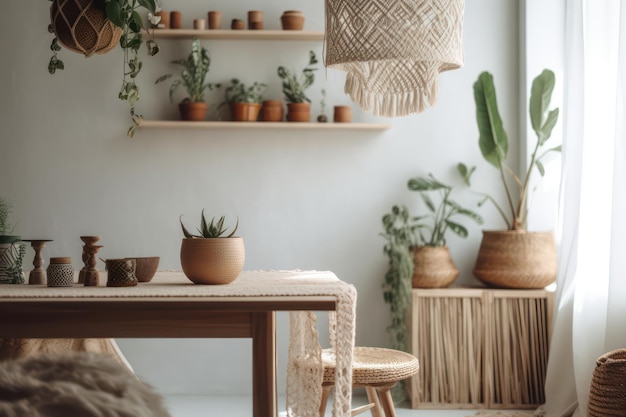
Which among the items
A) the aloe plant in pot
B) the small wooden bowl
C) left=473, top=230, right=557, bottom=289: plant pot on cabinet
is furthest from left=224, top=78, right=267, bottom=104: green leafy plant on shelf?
the small wooden bowl

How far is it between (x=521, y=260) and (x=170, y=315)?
2280 mm

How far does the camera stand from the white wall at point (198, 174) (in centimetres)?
416

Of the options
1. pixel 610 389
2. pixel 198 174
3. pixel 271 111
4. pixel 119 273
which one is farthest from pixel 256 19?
pixel 610 389

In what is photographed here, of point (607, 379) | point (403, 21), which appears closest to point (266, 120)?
point (403, 21)

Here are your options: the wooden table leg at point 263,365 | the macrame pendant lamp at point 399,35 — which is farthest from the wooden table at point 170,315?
the macrame pendant lamp at point 399,35

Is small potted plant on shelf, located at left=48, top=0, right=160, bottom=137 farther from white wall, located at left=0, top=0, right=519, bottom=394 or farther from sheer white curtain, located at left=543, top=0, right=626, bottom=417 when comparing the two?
sheer white curtain, located at left=543, top=0, right=626, bottom=417

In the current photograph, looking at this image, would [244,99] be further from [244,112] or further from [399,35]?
[399,35]

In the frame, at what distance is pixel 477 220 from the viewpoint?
4031 mm

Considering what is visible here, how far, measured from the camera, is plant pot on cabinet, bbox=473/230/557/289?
379cm

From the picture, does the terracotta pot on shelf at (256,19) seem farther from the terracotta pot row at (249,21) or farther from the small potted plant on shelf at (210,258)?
the small potted plant on shelf at (210,258)

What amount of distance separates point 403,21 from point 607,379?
157cm

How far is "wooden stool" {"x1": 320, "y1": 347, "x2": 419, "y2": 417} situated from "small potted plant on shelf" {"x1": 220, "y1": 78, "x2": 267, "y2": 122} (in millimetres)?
1609

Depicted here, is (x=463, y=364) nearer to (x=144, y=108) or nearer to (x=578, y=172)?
(x=578, y=172)

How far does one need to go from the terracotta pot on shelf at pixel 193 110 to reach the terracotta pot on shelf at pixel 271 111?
32cm
